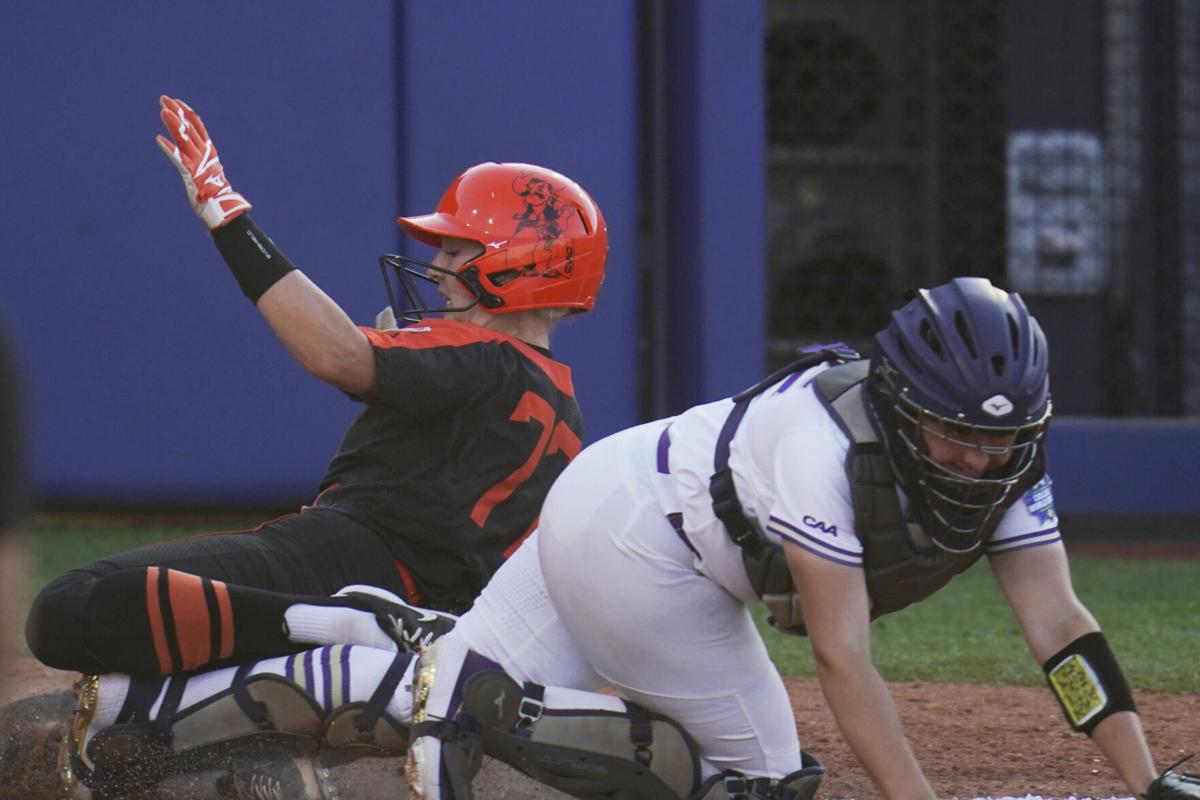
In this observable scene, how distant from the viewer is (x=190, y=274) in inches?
262

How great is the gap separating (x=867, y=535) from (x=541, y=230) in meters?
1.30

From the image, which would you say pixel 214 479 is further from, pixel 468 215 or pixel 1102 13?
pixel 1102 13

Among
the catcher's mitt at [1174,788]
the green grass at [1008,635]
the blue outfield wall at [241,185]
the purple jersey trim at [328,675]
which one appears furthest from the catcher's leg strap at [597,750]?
the blue outfield wall at [241,185]

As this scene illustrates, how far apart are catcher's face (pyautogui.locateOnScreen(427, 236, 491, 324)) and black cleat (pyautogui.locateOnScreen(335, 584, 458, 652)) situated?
63cm

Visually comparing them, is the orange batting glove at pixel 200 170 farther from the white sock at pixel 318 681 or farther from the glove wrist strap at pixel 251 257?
the white sock at pixel 318 681

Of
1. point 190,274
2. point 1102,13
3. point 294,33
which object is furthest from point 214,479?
point 1102,13

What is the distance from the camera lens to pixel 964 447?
96.7 inches

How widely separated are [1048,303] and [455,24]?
12.5ft

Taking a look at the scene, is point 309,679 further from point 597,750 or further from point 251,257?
point 251,257

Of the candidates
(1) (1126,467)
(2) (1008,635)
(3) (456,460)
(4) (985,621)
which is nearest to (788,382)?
(3) (456,460)

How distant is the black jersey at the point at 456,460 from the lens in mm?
3246

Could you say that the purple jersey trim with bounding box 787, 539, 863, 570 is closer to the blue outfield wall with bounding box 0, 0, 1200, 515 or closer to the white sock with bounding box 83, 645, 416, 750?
the white sock with bounding box 83, 645, 416, 750

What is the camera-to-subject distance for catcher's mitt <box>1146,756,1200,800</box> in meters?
2.42

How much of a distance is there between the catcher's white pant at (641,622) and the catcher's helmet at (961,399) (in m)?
0.45
